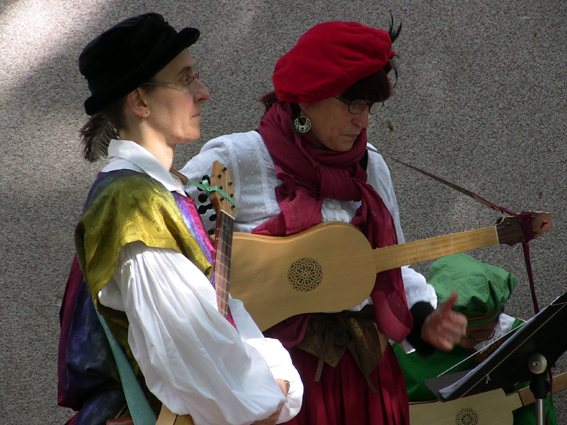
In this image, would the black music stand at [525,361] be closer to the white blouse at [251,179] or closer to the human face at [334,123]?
the white blouse at [251,179]

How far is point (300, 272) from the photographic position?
181cm

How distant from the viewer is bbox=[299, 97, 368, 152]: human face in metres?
1.79

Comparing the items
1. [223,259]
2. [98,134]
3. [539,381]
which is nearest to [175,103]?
[98,134]

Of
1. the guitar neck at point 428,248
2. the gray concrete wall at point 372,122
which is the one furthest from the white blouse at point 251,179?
the gray concrete wall at point 372,122

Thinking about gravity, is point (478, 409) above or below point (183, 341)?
below

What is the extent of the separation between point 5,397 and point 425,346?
5.86 feet

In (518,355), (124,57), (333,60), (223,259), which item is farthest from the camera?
(333,60)

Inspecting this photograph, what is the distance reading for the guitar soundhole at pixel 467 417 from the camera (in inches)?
96.1

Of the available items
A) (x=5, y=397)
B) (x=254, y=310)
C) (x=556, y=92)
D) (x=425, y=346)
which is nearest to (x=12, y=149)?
(x=5, y=397)

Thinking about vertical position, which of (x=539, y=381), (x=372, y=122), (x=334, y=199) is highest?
(x=334, y=199)

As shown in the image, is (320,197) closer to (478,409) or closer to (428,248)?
(428,248)

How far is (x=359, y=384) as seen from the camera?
177 centimetres

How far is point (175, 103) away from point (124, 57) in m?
0.13

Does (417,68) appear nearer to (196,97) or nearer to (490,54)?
(490,54)
